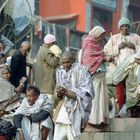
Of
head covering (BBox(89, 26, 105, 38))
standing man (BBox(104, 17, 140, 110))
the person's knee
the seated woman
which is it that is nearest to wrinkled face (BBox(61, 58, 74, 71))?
the person's knee

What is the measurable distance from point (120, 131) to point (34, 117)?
1445 mm

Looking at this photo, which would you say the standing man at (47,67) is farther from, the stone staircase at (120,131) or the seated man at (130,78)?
the stone staircase at (120,131)

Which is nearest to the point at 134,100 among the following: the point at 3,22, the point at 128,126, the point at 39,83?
the point at 128,126

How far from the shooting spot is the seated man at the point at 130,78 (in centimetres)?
1301

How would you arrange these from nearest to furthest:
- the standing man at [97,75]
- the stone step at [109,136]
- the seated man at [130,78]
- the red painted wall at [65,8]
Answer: the stone step at [109,136] < the standing man at [97,75] < the seated man at [130,78] < the red painted wall at [65,8]

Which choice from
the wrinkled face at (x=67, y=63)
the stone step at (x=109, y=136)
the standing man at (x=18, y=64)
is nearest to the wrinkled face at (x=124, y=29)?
the standing man at (x=18, y=64)

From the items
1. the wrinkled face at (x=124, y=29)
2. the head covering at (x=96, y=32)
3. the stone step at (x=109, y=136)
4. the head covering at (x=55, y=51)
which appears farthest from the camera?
the wrinkled face at (x=124, y=29)

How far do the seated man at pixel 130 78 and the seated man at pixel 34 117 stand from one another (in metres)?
1.64

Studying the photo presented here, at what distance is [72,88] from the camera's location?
11.3 meters

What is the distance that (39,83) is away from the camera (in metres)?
13.8

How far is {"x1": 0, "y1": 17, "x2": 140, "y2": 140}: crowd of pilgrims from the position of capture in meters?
11.3

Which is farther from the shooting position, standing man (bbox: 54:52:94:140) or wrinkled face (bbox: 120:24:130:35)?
wrinkled face (bbox: 120:24:130:35)

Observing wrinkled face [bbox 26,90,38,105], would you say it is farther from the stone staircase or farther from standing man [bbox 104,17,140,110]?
standing man [bbox 104,17,140,110]

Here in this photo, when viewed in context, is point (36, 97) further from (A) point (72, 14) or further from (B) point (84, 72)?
(A) point (72, 14)
